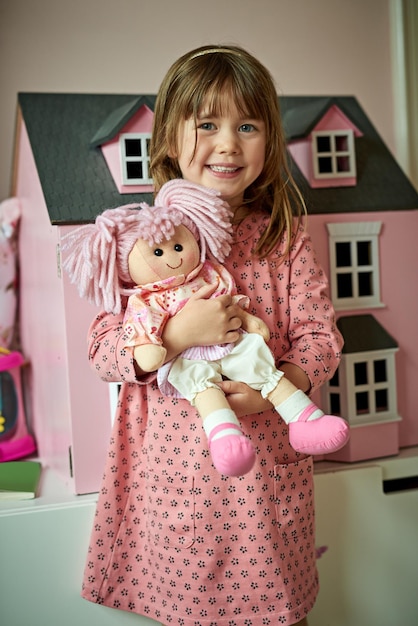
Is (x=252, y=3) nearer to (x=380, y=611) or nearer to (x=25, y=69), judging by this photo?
(x=25, y=69)

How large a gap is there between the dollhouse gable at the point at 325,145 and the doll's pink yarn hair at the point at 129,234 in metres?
0.42

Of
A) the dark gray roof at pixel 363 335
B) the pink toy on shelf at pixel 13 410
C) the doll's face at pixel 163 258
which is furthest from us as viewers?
the pink toy on shelf at pixel 13 410

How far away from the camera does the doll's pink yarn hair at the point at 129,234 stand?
94cm

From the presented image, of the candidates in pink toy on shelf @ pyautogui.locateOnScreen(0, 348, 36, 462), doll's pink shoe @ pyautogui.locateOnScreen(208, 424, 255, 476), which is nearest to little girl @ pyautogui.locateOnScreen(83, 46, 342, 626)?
doll's pink shoe @ pyautogui.locateOnScreen(208, 424, 255, 476)

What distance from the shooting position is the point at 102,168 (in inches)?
49.6

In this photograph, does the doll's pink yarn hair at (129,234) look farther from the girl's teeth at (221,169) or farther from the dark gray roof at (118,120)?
the dark gray roof at (118,120)

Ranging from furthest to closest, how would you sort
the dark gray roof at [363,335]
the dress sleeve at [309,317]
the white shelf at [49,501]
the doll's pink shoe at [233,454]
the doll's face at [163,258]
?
the dark gray roof at [363,335], the white shelf at [49,501], the dress sleeve at [309,317], the doll's face at [163,258], the doll's pink shoe at [233,454]

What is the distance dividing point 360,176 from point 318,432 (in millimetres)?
674

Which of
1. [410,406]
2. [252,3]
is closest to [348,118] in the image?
[252,3]

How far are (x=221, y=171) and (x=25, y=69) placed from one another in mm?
706

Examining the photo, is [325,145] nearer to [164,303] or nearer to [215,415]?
[164,303]

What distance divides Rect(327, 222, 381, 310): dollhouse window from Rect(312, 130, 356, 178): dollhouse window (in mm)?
113

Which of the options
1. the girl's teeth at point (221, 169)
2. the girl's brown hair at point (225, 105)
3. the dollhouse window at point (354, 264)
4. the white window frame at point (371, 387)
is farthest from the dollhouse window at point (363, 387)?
the girl's teeth at point (221, 169)

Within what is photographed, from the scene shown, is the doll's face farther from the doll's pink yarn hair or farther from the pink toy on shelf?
the pink toy on shelf
